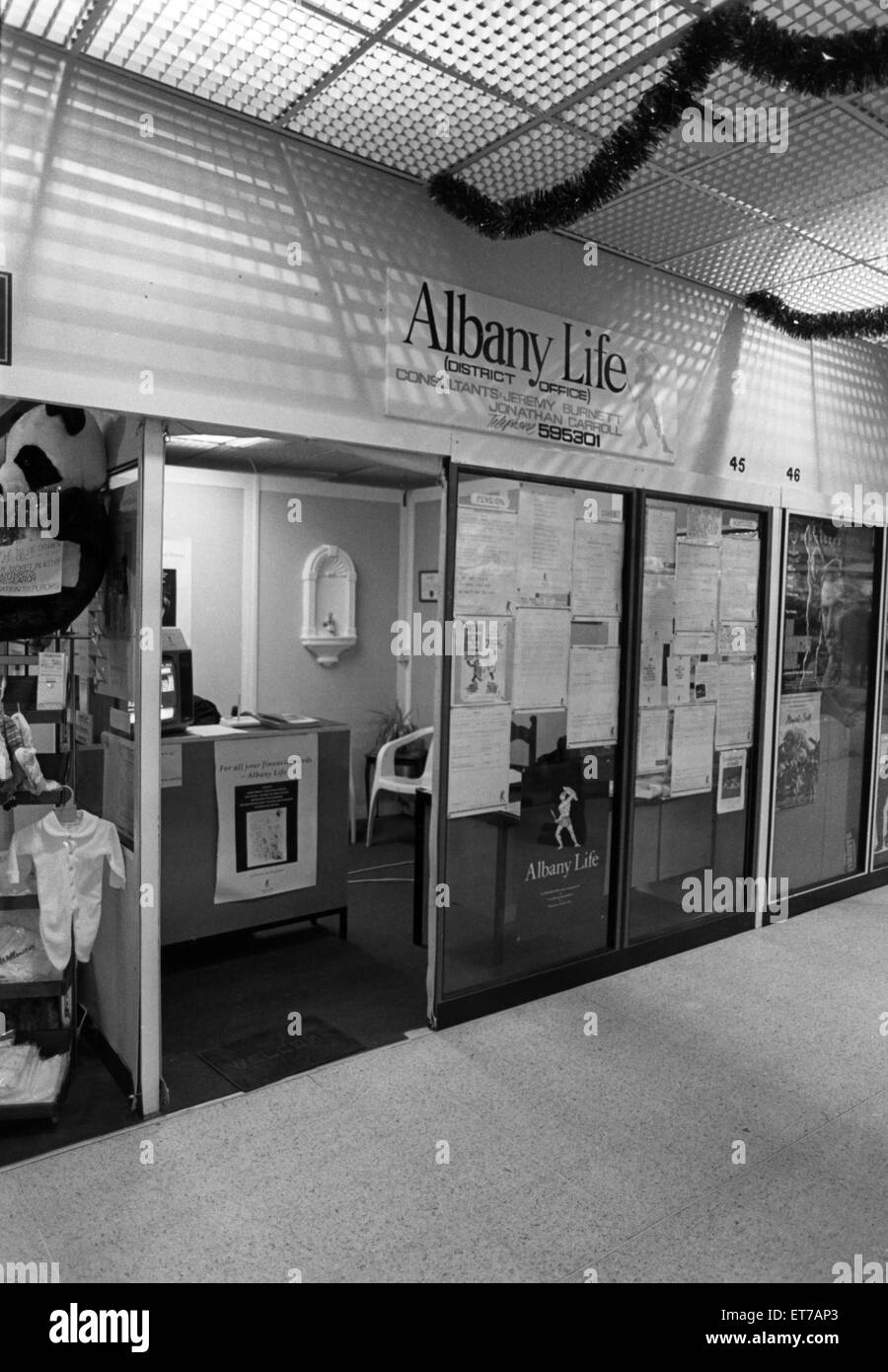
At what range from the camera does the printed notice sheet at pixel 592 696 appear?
4.10 m

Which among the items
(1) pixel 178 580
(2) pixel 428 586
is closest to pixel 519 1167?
(1) pixel 178 580

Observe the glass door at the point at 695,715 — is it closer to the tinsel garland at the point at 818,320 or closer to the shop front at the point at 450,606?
the shop front at the point at 450,606

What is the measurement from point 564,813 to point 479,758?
1.89ft

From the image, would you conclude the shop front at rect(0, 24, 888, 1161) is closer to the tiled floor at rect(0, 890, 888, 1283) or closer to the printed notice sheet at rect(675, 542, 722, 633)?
the printed notice sheet at rect(675, 542, 722, 633)

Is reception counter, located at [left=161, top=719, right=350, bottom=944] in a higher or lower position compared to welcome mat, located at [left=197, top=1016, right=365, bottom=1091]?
higher

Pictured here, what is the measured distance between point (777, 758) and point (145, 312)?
147 inches

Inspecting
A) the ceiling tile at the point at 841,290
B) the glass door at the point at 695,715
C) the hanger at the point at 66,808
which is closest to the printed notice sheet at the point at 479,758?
the glass door at the point at 695,715

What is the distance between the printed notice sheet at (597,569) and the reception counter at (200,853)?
1465 millimetres

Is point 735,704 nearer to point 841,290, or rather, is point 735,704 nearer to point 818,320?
point 818,320

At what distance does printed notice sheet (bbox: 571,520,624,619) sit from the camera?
13.4 feet

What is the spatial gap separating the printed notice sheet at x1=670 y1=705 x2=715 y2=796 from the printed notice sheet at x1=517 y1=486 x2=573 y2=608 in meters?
0.97

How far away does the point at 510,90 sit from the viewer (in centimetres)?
282

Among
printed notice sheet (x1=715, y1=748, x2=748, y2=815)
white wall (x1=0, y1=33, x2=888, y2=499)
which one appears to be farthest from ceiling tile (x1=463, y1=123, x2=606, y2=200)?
printed notice sheet (x1=715, y1=748, x2=748, y2=815)

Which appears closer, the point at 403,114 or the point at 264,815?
the point at 403,114
